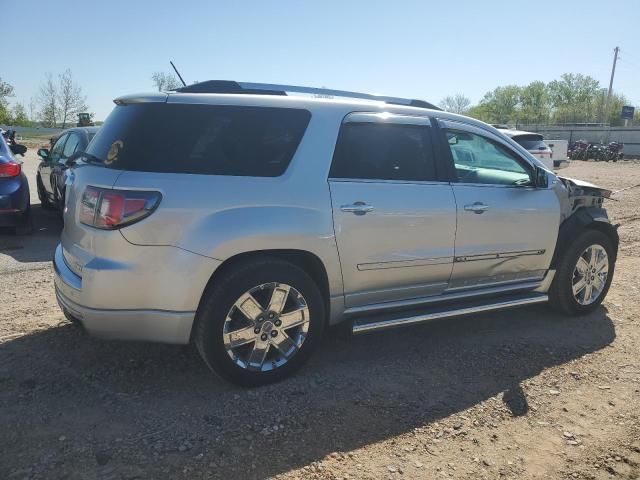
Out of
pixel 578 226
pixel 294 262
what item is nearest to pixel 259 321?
pixel 294 262

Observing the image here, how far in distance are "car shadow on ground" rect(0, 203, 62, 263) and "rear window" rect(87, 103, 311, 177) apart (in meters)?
3.86

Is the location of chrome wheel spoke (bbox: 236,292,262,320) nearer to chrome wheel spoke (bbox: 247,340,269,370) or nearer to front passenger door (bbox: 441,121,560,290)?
chrome wheel spoke (bbox: 247,340,269,370)

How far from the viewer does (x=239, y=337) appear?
3.36 m

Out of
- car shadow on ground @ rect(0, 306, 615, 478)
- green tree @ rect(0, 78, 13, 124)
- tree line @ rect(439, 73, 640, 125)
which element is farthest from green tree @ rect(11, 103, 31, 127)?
car shadow on ground @ rect(0, 306, 615, 478)

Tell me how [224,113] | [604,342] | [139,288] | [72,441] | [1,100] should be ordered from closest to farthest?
[72,441], [139,288], [224,113], [604,342], [1,100]

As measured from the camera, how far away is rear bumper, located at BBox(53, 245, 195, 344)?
315cm

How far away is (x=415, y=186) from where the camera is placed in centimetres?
391

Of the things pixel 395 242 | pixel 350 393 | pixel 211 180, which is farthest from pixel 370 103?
pixel 350 393

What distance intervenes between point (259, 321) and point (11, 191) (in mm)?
5460

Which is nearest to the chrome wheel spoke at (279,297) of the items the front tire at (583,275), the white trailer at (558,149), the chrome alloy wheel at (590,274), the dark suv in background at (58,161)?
the front tire at (583,275)

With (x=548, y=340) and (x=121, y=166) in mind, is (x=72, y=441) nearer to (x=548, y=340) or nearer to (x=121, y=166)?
(x=121, y=166)

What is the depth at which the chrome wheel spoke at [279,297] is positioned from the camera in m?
3.42

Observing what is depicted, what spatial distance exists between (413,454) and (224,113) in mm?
2313

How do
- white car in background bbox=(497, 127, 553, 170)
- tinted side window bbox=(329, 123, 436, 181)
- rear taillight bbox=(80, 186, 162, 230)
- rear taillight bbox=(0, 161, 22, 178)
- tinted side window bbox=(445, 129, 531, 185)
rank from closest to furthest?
rear taillight bbox=(80, 186, 162, 230)
tinted side window bbox=(329, 123, 436, 181)
tinted side window bbox=(445, 129, 531, 185)
rear taillight bbox=(0, 161, 22, 178)
white car in background bbox=(497, 127, 553, 170)
